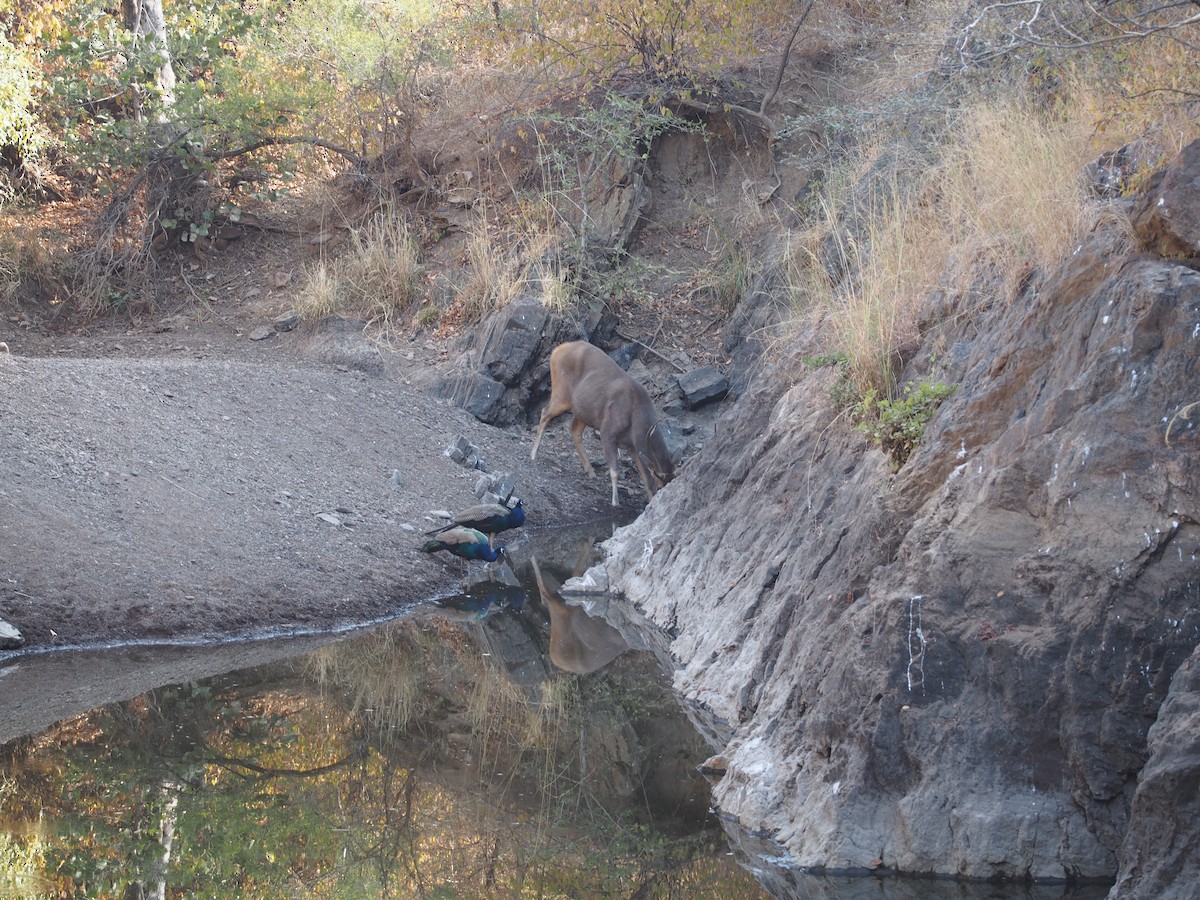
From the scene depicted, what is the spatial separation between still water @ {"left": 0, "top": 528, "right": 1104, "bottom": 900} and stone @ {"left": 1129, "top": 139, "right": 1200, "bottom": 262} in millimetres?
2881

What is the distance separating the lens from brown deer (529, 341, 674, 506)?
13.7m

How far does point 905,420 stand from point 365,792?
3.61 m

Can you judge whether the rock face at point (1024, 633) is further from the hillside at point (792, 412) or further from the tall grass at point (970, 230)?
the tall grass at point (970, 230)

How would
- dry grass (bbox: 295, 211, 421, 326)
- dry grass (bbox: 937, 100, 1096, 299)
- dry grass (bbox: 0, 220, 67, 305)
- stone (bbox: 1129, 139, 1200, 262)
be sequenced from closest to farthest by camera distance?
stone (bbox: 1129, 139, 1200, 262) < dry grass (bbox: 937, 100, 1096, 299) < dry grass (bbox: 295, 211, 421, 326) < dry grass (bbox: 0, 220, 67, 305)

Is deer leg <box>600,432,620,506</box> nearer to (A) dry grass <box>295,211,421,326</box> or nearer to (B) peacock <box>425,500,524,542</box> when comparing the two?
(B) peacock <box>425,500,524,542</box>

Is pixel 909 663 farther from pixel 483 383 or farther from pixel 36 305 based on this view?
pixel 36 305

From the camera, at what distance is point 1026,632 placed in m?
5.25

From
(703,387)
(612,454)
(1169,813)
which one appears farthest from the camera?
(703,387)

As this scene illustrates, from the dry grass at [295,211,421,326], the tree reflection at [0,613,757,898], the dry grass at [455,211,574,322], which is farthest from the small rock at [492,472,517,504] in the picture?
the tree reflection at [0,613,757,898]

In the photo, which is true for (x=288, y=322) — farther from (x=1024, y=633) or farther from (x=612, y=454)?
(x=1024, y=633)

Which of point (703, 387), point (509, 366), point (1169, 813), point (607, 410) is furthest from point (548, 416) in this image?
point (1169, 813)

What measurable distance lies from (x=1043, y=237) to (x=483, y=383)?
31.2 ft

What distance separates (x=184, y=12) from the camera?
19984 millimetres

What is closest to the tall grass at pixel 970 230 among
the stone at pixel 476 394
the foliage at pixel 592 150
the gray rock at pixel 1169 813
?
the gray rock at pixel 1169 813
